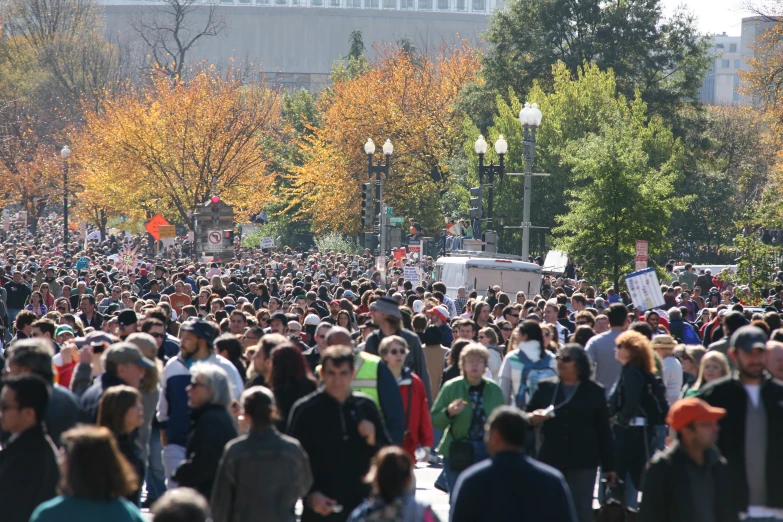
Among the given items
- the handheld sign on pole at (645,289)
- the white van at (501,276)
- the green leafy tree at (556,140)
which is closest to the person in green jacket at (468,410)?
the handheld sign on pole at (645,289)

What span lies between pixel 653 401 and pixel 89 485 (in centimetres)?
545

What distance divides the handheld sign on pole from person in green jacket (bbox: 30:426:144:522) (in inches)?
544

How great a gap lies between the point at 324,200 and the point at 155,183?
7324mm

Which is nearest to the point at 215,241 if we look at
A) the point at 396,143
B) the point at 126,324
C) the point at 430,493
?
the point at 396,143

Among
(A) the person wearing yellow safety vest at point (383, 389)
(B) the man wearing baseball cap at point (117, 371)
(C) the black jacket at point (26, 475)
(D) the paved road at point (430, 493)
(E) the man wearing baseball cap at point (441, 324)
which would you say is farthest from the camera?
(E) the man wearing baseball cap at point (441, 324)

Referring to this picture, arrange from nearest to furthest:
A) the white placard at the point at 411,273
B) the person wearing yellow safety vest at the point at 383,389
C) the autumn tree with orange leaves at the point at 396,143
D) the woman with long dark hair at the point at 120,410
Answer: the woman with long dark hair at the point at 120,410 < the person wearing yellow safety vest at the point at 383,389 < the white placard at the point at 411,273 < the autumn tree with orange leaves at the point at 396,143

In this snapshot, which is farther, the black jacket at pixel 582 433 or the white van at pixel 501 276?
the white van at pixel 501 276

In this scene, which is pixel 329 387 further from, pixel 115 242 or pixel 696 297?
pixel 115 242

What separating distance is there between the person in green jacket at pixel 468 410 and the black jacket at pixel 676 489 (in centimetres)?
290

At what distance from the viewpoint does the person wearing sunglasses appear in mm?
Result: 8617

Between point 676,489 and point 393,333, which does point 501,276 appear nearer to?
point 393,333

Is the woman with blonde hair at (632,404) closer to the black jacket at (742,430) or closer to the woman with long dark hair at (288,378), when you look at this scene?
the black jacket at (742,430)

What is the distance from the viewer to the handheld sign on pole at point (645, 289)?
18.0 meters

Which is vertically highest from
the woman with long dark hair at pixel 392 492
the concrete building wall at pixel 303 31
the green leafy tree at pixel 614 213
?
the concrete building wall at pixel 303 31
